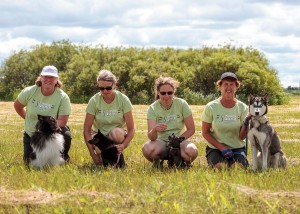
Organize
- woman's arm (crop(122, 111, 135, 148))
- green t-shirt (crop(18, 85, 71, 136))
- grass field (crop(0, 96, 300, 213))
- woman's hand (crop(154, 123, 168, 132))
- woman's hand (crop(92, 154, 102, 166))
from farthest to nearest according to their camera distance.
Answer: green t-shirt (crop(18, 85, 71, 136)) → woman's hand (crop(92, 154, 102, 166)) → woman's arm (crop(122, 111, 135, 148)) → woman's hand (crop(154, 123, 168, 132)) → grass field (crop(0, 96, 300, 213))

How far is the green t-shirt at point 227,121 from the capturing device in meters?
9.38

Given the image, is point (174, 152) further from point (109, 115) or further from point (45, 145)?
point (45, 145)

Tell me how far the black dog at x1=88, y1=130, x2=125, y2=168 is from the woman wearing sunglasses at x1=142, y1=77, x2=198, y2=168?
0.52m

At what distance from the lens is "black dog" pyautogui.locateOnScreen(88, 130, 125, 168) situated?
368 inches

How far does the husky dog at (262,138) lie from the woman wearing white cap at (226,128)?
30cm

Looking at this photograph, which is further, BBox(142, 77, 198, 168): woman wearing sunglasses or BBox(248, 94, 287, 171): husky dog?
BBox(142, 77, 198, 168): woman wearing sunglasses

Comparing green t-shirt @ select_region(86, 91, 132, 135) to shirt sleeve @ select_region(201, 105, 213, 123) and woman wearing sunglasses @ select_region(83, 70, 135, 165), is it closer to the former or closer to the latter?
woman wearing sunglasses @ select_region(83, 70, 135, 165)

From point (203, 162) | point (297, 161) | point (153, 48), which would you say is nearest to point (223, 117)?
point (203, 162)

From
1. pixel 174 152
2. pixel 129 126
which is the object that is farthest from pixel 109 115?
pixel 174 152

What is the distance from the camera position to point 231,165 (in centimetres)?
919

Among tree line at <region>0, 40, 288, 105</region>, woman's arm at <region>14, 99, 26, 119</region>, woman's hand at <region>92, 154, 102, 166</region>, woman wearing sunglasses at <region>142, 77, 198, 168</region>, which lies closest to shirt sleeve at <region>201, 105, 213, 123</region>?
woman wearing sunglasses at <region>142, 77, 198, 168</region>

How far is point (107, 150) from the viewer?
30.9ft

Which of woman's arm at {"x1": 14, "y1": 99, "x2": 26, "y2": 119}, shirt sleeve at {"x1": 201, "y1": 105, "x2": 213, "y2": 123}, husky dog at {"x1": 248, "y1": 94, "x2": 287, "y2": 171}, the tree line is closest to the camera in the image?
husky dog at {"x1": 248, "y1": 94, "x2": 287, "y2": 171}

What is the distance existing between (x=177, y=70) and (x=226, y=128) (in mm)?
38822
